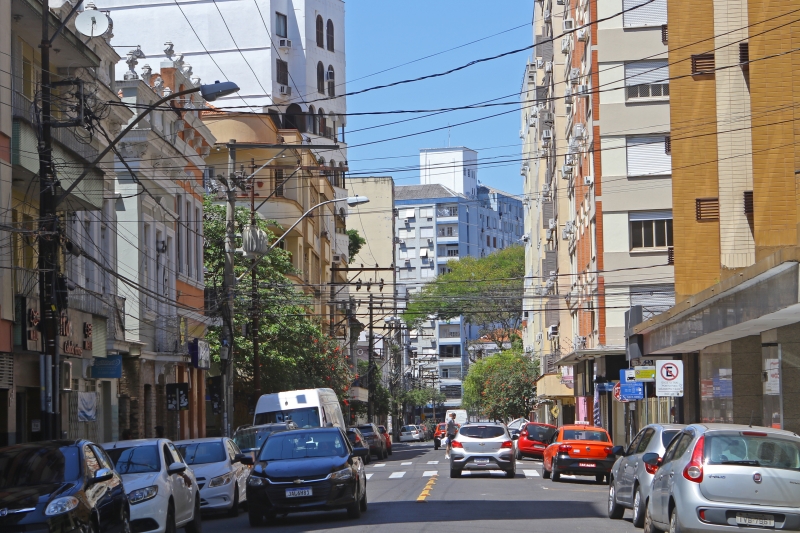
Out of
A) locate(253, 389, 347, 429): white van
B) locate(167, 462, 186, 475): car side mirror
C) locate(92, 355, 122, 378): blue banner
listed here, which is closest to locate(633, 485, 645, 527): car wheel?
locate(167, 462, 186, 475): car side mirror

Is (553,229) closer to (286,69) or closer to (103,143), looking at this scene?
(286,69)

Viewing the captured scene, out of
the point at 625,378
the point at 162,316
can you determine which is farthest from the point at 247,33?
the point at 625,378

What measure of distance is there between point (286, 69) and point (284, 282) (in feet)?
65.2

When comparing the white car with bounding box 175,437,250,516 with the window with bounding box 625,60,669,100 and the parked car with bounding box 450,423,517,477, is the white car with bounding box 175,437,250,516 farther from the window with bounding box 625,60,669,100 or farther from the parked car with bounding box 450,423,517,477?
the window with bounding box 625,60,669,100

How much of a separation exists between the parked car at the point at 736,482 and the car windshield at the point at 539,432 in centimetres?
3770

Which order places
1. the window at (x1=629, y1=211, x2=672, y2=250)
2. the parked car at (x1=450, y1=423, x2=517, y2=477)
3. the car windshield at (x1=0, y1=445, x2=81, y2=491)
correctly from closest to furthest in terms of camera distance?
1. the car windshield at (x1=0, y1=445, x2=81, y2=491)
2. the parked car at (x1=450, y1=423, x2=517, y2=477)
3. the window at (x1=629, y1=211, x2=672, y2=250)

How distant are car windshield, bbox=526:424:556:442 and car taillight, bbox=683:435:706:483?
125ft

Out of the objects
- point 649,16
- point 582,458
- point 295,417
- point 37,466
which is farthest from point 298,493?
point 649,16

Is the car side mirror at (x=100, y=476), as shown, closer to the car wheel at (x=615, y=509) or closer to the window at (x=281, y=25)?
the car wheel at (x=615, y=509)

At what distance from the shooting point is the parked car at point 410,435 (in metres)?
106

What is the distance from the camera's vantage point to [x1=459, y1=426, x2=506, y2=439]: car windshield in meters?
33.9

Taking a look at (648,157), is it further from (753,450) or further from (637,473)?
(753,450)

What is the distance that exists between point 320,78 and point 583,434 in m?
44.3

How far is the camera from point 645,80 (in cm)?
4803
